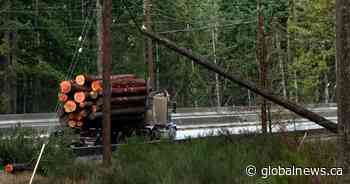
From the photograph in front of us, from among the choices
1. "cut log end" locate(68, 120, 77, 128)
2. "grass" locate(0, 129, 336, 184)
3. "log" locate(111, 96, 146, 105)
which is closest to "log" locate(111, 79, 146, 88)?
"log" locate(111, 96, 146, 105)

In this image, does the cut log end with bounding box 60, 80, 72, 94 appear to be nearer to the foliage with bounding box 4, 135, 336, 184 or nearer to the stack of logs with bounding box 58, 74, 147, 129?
the stack of logs with bounding box 58, 74, 147, 129

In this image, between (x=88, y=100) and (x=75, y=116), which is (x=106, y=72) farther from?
(x=75, y=116)

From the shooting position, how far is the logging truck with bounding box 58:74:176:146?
16.1 m

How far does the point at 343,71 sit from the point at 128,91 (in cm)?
1262

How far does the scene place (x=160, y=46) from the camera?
50062mm

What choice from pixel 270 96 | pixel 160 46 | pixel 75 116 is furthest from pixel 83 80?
pixel 160 46

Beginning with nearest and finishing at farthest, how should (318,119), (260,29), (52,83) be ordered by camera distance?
(318,119)
(260,29)
(52,83)

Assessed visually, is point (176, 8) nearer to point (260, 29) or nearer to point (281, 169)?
point (260, 29)

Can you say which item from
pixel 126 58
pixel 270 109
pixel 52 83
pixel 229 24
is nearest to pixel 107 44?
pixel 270 109

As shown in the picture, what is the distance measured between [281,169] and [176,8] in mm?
47219

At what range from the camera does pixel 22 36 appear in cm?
3966

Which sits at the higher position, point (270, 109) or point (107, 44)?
point (107, 44)

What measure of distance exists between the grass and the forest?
1570 centimetres

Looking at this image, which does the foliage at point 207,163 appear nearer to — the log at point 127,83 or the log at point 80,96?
the log at point 80,96
